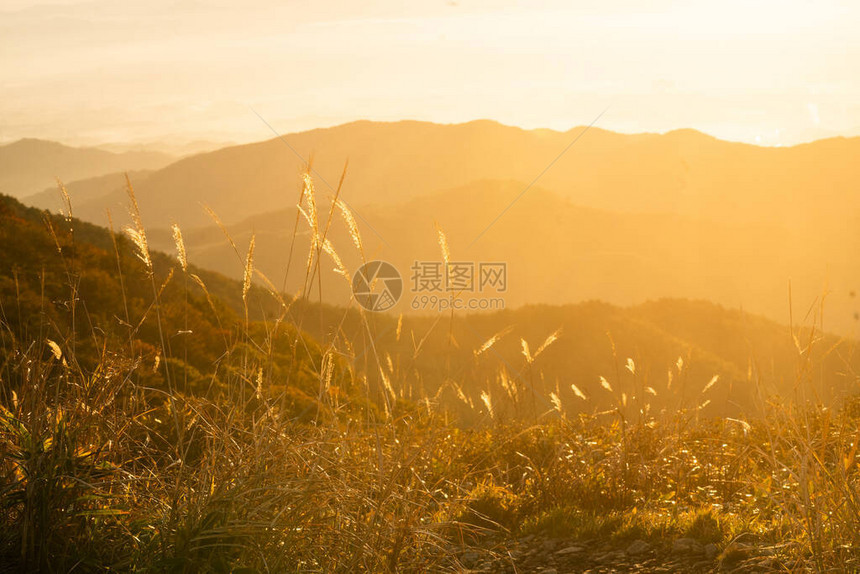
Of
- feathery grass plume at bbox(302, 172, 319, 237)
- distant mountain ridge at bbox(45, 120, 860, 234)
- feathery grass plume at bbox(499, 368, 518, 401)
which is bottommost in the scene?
feathery grass plume at bbox(499, 368, 518, 401)

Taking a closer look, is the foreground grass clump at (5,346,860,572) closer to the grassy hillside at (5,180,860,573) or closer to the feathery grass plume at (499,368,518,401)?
the grassy hillside at (5,180,860,573)

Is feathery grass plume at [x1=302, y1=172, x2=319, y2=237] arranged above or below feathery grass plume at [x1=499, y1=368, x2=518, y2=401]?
above

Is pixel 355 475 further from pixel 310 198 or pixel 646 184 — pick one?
pixel 646 184

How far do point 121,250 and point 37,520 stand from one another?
905 cm

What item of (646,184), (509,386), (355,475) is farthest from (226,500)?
(646,184)

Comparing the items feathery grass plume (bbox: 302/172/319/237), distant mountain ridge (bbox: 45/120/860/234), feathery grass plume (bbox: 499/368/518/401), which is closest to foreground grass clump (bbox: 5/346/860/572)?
feathery grass plume (bbox: 302/172/319/237)

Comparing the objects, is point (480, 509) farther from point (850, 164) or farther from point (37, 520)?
point (850, 164)

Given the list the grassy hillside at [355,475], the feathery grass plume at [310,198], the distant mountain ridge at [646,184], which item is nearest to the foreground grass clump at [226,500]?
the grassy hillside at [355,475]

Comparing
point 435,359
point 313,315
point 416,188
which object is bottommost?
point 435,359

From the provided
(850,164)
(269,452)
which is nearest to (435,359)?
(269,452)

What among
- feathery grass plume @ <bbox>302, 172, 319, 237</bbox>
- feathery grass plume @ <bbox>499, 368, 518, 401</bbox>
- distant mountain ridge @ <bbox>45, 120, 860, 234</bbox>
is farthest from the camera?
distant mountain ridge @ <bbox>45, 120, 860, 234</bbox>

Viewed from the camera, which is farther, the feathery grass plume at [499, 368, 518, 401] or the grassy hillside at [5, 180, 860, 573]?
the feathery grass plume at [499, 368, 518, 401]

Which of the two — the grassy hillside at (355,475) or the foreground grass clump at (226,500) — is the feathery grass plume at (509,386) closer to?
the grassy hillside at (355,475)

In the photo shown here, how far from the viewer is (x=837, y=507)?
3.18 metres
